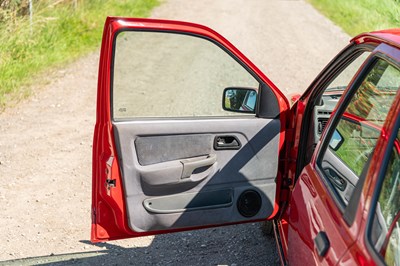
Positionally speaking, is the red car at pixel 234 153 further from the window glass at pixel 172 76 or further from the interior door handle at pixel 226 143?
the window glass at pixel 172 76

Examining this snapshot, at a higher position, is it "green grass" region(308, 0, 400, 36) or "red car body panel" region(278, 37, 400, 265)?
"red car body panel" region(278, 37, 400, 265)

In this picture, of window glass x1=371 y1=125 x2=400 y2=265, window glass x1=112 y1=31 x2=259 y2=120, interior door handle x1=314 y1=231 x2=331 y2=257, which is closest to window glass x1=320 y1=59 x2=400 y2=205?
interior door handle x1=314 y1=231 x2=331 y2=257

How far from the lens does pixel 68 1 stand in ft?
45.0

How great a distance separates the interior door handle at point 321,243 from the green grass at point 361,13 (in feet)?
33.5

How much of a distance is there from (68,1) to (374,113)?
11198mm

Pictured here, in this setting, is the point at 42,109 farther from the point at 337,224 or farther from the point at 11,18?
the point at 337,224

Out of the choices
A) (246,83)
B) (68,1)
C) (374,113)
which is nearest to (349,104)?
(374,113)

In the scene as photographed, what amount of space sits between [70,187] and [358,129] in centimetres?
370

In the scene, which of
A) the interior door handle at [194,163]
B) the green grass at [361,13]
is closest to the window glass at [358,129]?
the interior door handle at [194,163]

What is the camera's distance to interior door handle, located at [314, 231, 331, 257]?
2900 mm

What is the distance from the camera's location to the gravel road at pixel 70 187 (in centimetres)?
519

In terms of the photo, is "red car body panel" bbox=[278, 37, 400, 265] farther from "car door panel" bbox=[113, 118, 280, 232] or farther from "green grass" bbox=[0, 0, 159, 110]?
"green grass" bbox=[0, 0, 159, 110]

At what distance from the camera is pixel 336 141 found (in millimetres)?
3660

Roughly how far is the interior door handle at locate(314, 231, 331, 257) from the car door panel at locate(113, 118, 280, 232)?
3.77 ft
